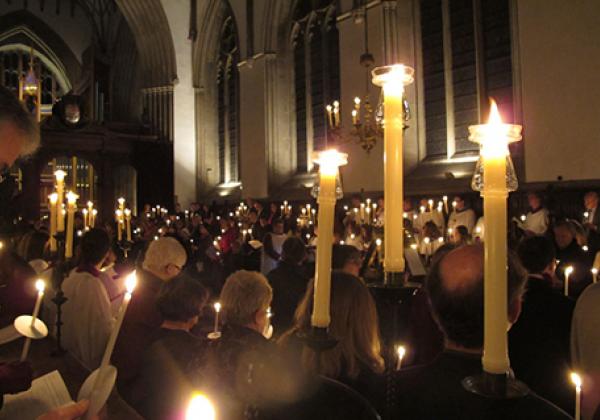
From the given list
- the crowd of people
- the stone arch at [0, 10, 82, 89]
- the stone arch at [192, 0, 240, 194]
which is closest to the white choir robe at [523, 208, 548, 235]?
the crowd of people

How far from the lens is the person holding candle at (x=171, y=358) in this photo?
219 cm

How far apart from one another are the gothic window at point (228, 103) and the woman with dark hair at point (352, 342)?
1550 cm

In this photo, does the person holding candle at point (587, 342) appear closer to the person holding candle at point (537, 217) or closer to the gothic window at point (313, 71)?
the person holding candle at point (537, 217)

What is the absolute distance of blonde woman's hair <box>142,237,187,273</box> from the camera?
341 cm

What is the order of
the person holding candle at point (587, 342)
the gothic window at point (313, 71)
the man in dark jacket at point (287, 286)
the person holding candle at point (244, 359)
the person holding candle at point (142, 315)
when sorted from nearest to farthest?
1. the person holding candle at point (244, 359)
2. the person holding candle at point (587, 342)
3. the person holding candle at point (142, 315)
4. the man in dark jacket at point (287, 286)
5. the gothic window at point (313, 71)

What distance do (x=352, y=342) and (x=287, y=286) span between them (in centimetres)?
191

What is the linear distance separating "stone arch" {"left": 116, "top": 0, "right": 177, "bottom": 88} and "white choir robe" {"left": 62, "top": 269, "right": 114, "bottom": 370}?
618 inches

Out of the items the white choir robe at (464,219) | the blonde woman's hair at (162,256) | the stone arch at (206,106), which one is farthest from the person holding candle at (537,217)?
the stone arch at (206,106)

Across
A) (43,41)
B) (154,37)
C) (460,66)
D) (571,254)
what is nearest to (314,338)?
(571,254)

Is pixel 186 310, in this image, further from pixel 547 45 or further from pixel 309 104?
pixel 309 104

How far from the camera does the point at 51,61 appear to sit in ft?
81.0

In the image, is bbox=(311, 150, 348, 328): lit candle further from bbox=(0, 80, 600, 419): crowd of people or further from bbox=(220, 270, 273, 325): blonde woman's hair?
bbox=(220, 270, 273, 325): blonde woman's hair

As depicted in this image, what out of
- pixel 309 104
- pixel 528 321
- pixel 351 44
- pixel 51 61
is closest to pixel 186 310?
pixel 528 321

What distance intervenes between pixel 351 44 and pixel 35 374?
10466 millimetres
